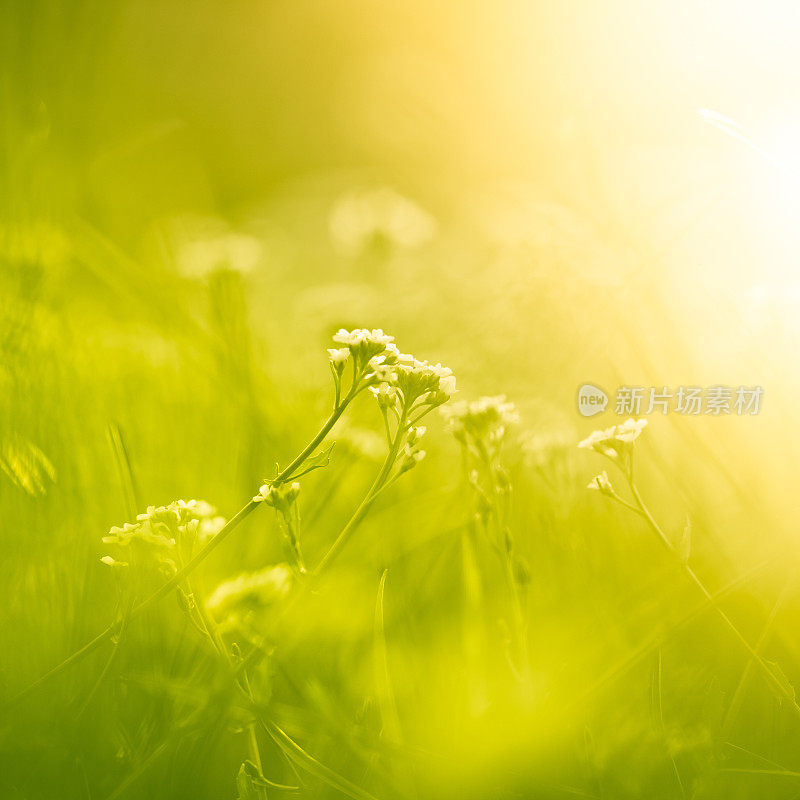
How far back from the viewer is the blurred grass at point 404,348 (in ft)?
2.05

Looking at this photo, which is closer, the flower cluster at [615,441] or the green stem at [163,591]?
the green stem at [163,591]

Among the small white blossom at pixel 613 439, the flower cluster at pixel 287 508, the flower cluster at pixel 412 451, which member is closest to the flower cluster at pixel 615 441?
the small white blossom at pixel 613 439

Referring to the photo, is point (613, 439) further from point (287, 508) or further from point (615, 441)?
point (287, 508)

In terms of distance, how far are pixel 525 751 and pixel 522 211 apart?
0.49 meters

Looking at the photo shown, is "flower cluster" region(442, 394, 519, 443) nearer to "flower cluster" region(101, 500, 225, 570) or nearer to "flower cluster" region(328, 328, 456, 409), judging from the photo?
"flower cluster" region(328, 328, 456, 409)

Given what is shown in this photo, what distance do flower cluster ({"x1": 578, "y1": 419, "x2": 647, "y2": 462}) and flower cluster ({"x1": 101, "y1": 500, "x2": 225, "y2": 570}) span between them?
1.14ft

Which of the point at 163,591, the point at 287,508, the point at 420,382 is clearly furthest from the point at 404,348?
the point at 163,591

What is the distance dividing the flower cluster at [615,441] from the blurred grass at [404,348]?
0.02 meters

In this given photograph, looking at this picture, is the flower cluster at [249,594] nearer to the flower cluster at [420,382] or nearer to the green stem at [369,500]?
the green stem at [369,500]

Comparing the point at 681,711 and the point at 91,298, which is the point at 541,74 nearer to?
the point at 91,298

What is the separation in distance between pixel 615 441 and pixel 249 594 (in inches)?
14.3

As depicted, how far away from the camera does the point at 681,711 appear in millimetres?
690

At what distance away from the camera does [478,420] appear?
664 millimetres

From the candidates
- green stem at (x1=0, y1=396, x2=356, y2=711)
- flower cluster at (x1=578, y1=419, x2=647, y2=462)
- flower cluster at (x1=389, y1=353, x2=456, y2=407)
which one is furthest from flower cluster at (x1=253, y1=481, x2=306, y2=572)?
flower cluster at (x1=578, y1=419, x2=647, y2=462)
